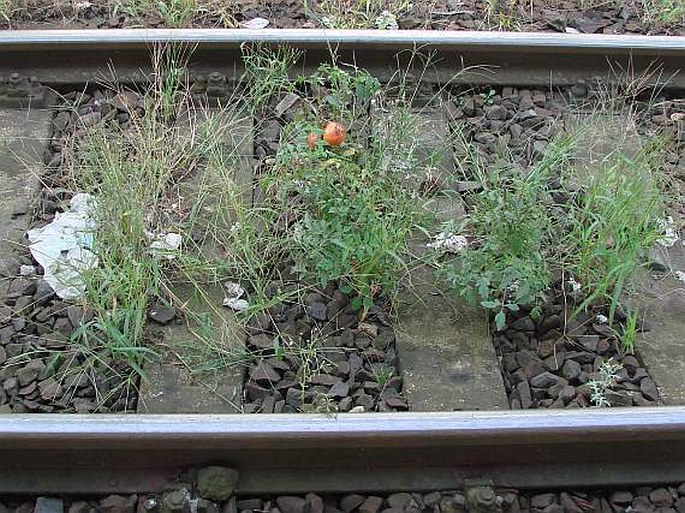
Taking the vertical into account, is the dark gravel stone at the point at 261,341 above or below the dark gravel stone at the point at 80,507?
above

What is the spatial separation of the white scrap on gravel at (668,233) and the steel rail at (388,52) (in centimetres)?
103

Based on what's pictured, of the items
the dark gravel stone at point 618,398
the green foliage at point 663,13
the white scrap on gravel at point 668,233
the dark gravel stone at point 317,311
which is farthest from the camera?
the green foliage at point 663,13

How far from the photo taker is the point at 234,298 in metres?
3.46

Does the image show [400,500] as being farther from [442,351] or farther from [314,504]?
[442,351]

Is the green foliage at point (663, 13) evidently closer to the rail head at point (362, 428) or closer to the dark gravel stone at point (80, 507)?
the rail head at point (362, 428)

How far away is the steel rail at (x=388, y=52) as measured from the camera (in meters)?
4.41

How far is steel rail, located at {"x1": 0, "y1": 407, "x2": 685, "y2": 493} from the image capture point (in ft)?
9.06

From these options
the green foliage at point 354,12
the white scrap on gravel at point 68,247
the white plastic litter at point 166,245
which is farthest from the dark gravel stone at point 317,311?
the green foliage at point 354,12

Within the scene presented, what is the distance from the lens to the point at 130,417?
2822 mm

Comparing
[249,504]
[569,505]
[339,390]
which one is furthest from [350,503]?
[569,505]

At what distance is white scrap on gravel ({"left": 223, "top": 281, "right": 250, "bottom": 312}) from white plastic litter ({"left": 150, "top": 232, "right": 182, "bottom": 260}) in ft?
0.76

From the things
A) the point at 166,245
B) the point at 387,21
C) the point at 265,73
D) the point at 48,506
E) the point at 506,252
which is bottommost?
the point at 48,506

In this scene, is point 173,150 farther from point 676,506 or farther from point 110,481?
point 676,506

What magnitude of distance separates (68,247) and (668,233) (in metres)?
2.30
